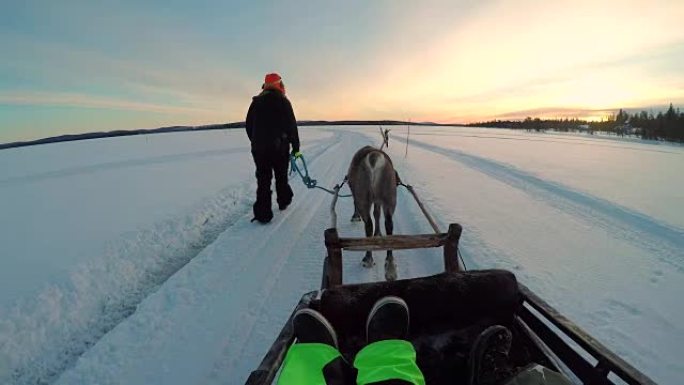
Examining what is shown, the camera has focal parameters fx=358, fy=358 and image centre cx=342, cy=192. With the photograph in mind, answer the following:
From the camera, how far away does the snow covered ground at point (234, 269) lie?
124 inches

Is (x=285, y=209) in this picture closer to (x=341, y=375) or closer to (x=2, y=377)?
A: (x=2, y=377)

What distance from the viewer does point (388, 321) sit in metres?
2.16

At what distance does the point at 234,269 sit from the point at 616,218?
24.3 ft

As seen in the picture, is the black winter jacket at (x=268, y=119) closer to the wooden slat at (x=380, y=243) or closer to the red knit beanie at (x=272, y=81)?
the red knit beanie at (x=272, y=81)

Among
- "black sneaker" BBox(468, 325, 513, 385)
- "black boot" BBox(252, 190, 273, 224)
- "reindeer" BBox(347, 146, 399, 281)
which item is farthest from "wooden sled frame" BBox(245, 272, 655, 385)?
"black boot" BBox(252, 190, 273, 224)

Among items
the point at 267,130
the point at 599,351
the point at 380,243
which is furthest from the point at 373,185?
the point at 599,351

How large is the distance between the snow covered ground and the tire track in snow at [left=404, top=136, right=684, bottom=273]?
43 mm

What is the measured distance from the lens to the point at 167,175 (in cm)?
1414

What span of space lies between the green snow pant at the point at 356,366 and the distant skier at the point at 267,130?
5129mm

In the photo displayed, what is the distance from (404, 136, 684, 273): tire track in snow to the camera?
5573 mm

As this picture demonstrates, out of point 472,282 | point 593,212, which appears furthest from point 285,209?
point 593,212

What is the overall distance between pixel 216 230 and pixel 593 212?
7.84 metres

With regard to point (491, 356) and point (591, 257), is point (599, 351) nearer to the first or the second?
point (491, 356)

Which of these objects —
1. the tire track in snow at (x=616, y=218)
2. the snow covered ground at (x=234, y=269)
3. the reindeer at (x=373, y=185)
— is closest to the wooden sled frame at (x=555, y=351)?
the snow covered ground at (x=234, y=269)
